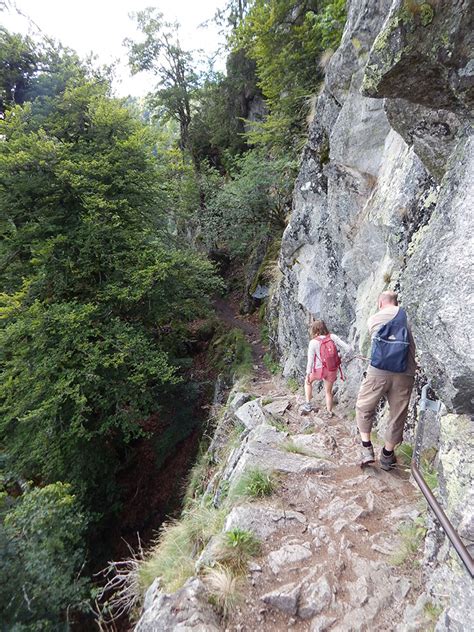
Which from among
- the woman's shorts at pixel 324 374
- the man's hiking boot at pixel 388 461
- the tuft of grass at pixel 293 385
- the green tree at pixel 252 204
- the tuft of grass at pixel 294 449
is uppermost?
the green tree at pixel 252 204

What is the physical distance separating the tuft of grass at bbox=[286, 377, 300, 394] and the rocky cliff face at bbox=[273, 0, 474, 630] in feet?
1.09

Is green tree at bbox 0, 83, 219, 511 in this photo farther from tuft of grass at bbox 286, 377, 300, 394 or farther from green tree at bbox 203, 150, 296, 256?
green tree at bbox 203, 150, 296, 256

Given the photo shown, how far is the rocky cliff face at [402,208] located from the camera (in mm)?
2340

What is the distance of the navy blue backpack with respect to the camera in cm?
346

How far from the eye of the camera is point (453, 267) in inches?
96.1

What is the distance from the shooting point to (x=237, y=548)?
3.13 metres

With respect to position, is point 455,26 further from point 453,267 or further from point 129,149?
point 129,149

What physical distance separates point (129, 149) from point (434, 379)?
10212 mm

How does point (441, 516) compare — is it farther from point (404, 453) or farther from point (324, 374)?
point (324, 374)

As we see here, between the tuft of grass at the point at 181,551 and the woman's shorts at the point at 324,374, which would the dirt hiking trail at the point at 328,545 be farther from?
the woman's shorts at the point at 324,374

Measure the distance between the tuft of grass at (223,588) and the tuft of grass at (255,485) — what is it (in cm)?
97

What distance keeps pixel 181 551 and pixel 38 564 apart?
3814 mm

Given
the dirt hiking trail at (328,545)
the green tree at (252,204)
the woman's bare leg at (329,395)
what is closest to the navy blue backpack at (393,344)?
the dirt hiking trail at (328,545)

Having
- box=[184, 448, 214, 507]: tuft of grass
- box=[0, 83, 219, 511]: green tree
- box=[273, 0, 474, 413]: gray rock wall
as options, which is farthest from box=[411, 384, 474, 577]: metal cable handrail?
box=[0, 83, 219, 511]: green tree
